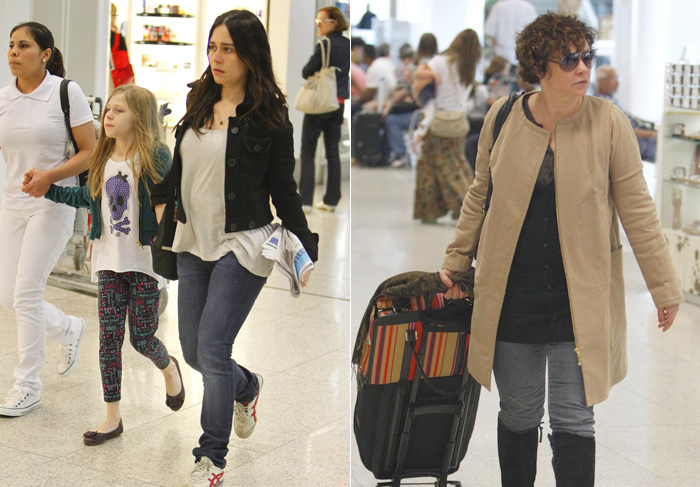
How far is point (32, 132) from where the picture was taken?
3.97 meters

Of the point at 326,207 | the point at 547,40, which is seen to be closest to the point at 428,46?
the point at 326,207

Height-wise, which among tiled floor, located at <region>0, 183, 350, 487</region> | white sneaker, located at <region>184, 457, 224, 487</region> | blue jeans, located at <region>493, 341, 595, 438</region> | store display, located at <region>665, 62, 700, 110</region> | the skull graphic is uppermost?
store display, located at <region>665, 62, 700, 110</region>

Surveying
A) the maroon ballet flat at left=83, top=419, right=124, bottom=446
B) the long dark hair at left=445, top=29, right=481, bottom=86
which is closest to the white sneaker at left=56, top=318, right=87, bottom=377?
the maroon ballet flat at left=83, top=419, right=124, bottom=446

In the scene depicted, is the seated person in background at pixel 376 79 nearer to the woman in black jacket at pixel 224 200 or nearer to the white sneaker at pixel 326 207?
the white sneaker at pixel 326 207

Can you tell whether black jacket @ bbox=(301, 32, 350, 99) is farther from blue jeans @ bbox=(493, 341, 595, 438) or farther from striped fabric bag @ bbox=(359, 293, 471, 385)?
blue jeans @ bbox=(493, 341, 595, 438)

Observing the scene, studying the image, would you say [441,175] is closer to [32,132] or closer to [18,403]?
[32,132]

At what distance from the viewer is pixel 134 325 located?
12.2ft

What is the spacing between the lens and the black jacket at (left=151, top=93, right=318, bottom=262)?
3.12 m

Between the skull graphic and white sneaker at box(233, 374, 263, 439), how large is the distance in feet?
2.82

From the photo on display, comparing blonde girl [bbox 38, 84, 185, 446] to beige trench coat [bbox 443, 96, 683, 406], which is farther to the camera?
blonde girl [bbox 38, 84, 185, 446]

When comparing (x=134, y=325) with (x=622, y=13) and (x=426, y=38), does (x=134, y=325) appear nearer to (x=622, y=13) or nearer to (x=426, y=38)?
(x=426, y=38)

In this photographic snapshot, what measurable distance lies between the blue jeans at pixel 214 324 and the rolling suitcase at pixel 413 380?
0.43 metres

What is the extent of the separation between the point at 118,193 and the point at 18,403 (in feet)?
3.60

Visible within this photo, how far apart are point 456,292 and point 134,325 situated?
141cm
